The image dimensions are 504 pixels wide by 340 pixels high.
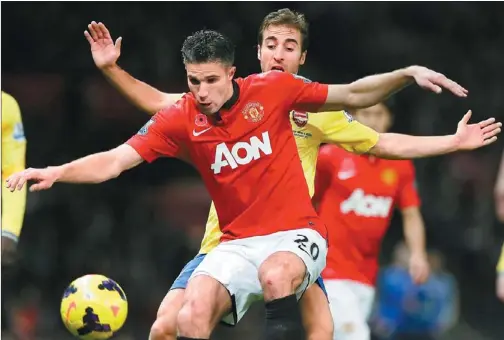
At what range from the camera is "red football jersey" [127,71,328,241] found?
6.84 m

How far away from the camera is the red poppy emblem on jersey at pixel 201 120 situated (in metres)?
6.92

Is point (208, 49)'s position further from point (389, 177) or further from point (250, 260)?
point (389, 177)

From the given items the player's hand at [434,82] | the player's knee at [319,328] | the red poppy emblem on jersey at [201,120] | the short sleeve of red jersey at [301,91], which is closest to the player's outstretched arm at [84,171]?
the red poppy emblem on jersey at [201,120]

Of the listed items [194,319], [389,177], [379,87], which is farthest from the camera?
[389,177]

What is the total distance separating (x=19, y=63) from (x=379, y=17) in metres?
4.57

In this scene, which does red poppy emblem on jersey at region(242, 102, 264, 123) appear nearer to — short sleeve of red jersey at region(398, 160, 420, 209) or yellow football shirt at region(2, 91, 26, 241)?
yellow football shirt at region(2, 91, 26, 241)

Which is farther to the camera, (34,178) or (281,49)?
(281,49)

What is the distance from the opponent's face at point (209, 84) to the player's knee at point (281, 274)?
90 centimetres

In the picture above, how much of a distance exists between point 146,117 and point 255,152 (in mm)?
8490

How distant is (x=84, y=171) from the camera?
22.6 feet

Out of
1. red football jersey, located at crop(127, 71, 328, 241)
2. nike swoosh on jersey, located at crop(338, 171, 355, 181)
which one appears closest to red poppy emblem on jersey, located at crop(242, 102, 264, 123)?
red football jersey, located at crop(127, 71, 328, 241)

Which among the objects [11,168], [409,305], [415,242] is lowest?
[409,305]

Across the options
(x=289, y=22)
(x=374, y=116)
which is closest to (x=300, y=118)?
(x=289, y=22)

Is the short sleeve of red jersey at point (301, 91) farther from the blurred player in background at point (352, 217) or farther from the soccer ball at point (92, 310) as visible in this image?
the blurred player in background at point (352, 217)
